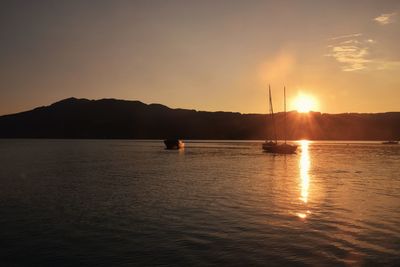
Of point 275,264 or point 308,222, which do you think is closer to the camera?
point 275,264

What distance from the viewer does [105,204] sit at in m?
29.4

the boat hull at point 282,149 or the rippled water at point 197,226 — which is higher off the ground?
the boat hull at point 282,149

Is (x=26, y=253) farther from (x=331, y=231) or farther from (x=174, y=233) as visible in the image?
(x=331, y=231)

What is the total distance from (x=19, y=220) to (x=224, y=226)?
12.3 m

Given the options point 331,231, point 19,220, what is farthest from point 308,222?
point 19,220

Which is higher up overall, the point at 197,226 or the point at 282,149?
the point at 282,149

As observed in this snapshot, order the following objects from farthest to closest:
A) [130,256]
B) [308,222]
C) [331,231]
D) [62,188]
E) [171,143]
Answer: [171,143]
[62,188]
[308,222]
[331,231]
[130,256]

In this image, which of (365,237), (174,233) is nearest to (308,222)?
(365,237)

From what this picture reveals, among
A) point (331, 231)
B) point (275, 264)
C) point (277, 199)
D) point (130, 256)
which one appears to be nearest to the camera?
point (275, 264)

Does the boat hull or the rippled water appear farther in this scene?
the boat hull

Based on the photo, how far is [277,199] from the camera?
1284 inches

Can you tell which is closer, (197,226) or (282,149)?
(197,226)

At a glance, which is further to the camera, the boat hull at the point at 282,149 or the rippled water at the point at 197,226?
the boat hull at the point at 282,149

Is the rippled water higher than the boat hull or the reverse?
the reverse
